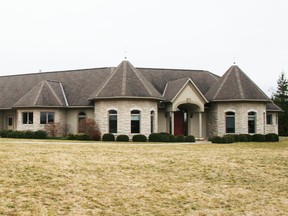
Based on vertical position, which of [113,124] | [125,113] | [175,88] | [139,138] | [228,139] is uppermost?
[175,88]

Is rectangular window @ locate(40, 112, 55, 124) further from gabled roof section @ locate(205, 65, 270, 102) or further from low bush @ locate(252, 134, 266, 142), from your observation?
low bush @ locate(252, 134, 266, 142)

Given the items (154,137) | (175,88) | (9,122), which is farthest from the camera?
(9,122)

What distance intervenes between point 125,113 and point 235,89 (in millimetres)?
11264

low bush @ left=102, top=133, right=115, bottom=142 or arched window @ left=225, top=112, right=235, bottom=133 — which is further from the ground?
arched window @ left=225, top=112, right=235, bottom=133

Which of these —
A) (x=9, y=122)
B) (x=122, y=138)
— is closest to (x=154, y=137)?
(x=122, y=138)

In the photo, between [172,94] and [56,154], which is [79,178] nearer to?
[56,154]

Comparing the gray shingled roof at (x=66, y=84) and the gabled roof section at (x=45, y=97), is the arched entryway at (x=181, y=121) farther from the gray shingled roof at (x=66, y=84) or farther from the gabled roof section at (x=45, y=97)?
the gabled roof section at (x=45, y=97)

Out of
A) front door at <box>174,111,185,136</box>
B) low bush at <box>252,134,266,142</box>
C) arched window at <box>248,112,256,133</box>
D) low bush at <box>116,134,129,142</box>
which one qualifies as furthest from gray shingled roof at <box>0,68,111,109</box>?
low bush at <box>252,134,266,142</box>

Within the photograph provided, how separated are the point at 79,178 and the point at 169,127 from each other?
22.5 metres

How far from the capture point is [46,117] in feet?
114

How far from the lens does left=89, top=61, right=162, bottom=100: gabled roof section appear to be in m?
31.4

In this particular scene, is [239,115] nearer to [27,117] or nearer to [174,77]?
[174,77]

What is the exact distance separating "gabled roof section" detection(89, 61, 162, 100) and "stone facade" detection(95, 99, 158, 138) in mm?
646

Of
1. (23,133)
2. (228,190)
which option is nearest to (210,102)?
(23,133)
